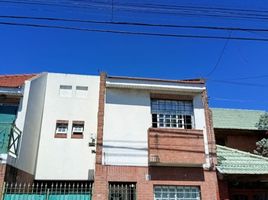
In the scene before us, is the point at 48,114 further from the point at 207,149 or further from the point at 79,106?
the point at 207,149

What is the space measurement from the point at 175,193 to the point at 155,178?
3.43ft

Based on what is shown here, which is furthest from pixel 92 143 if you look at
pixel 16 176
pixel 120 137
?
pixel 16 176

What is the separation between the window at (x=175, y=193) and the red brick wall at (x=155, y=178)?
0.23m

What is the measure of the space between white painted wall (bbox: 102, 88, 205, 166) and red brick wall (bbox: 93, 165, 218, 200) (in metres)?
0.35

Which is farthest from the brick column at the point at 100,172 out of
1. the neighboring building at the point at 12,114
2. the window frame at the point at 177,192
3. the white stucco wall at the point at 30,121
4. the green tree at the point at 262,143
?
the green tree at the point at 262,143

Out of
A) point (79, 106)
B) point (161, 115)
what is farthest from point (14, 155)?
point (161, 115)

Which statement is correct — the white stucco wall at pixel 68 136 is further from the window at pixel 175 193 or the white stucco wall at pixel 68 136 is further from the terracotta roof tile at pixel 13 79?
the window at pixel 175 193

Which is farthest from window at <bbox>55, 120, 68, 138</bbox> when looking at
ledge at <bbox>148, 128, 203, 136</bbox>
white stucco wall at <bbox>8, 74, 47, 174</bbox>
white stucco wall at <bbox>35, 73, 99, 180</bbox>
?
ledge at <bbox>148, 128, 203, 136</bbox>

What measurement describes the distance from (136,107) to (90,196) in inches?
176

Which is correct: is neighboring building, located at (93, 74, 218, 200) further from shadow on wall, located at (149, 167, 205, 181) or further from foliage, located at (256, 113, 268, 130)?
foliage, located at (256, 113, 268, 130)

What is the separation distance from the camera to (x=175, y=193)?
12359 mm

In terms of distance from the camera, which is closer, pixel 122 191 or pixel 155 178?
pixel 122 191

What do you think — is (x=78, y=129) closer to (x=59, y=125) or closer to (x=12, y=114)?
(x=59, y=125)

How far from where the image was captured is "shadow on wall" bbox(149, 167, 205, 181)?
12430mm
